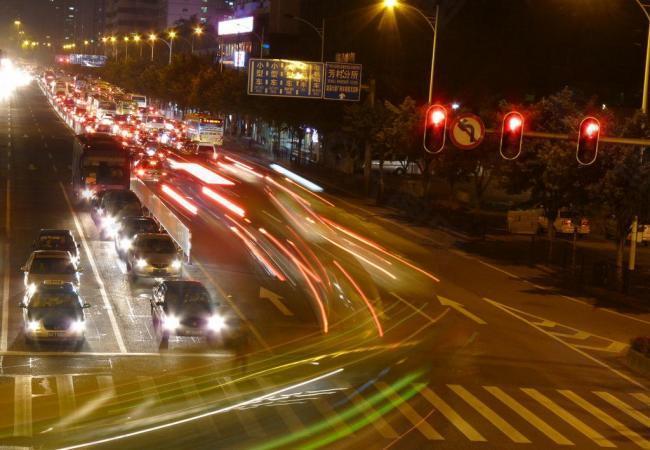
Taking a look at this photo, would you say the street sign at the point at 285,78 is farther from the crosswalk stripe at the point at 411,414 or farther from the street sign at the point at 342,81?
the crosswalk stripe at the point at 411,414

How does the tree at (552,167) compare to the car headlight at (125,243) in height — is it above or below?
above

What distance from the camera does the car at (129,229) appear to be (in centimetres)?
3791

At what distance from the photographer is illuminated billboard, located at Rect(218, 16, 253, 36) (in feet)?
468

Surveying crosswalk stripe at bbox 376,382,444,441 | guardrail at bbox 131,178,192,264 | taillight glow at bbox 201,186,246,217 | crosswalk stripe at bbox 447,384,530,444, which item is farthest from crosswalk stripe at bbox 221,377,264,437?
taillight glow at bbox 201,186,246,217

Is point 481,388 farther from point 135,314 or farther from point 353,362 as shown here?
point 135,314

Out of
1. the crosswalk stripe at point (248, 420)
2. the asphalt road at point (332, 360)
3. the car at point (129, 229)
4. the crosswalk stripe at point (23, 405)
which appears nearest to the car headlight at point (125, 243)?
the car at point (129, 229)

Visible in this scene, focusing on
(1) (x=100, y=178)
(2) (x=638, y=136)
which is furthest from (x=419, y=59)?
(2) (x=638, y=136)

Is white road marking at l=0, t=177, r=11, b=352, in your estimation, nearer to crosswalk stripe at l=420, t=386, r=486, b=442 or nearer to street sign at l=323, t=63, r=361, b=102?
crosswalk stripe at l=420, t=386, r=486, b=442

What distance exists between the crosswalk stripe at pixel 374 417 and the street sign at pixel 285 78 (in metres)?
40.1

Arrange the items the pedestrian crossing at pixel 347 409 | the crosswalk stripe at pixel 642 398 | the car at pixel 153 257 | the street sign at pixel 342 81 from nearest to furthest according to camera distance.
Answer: the pedestrian crossing at pixel 347 409 → the crosswalk stripe at pixel 642 398 → the car at pixel 153 257 → the street sign at pixel 342 81

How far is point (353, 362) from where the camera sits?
80.2ft

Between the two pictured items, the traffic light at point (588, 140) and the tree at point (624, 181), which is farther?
the tree at point (624, 181)

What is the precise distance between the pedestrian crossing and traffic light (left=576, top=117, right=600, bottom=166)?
6805 mm

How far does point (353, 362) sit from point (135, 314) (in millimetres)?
8254
